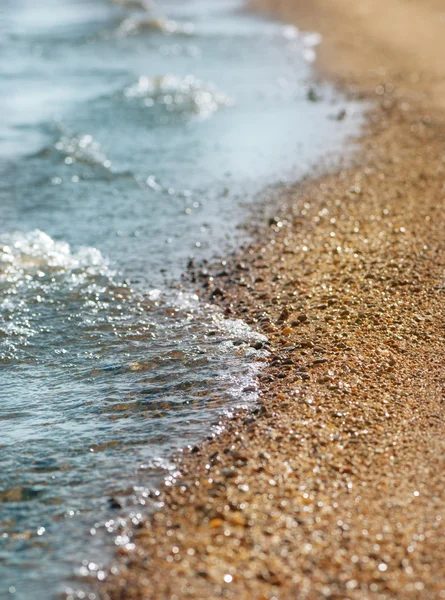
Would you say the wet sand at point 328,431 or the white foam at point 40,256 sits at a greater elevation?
the wet sand at point 328,431

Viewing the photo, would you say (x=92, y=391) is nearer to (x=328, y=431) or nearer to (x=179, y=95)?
(x=328, y=431)

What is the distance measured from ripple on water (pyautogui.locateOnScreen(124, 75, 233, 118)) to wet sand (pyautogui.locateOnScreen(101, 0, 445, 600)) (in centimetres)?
488

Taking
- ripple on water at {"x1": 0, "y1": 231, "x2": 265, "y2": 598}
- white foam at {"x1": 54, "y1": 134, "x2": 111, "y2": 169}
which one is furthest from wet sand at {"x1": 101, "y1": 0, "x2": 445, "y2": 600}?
white foam at {"x1": 54, "y1": 134, "x2": 111, "y2": 169}

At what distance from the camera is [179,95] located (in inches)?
570

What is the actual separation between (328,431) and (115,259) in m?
3.80

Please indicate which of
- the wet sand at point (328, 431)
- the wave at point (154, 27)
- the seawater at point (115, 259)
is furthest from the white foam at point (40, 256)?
the wave at point (154, 27)

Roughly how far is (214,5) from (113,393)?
76.4 ft

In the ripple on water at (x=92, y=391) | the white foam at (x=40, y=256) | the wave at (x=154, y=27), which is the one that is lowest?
the wave at (x=154, y=27)

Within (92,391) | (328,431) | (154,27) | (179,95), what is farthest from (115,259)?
(154,27)

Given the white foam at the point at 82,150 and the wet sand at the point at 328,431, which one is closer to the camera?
the wet sand at the point at 328,431

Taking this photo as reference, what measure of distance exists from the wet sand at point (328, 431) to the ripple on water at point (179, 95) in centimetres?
488

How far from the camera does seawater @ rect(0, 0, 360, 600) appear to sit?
4.82 metres

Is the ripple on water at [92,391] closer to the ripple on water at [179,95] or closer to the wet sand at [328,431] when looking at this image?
the wet sand at [328,431]

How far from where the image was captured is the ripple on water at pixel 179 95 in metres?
13.8
